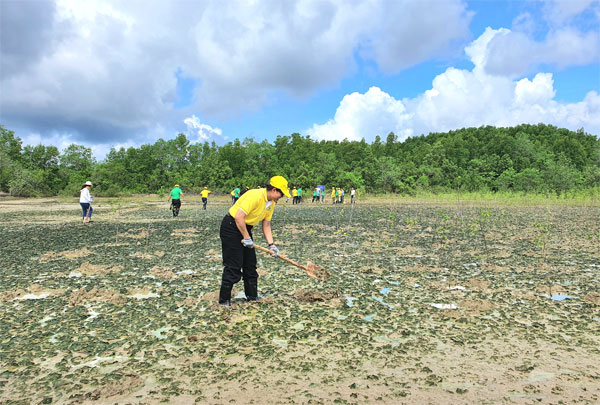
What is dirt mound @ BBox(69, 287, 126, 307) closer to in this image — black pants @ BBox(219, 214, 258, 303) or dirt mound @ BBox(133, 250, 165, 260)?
black pants @ BBox(219, 214, 258, 303)

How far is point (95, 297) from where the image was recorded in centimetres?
722

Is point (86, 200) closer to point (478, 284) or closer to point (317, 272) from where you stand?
point (317, 272)

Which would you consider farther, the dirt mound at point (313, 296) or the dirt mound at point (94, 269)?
the dirt mound at point (94, 269)

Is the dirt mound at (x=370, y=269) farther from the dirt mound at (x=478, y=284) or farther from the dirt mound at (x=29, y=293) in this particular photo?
the dirt mound at (x=29, y=293)

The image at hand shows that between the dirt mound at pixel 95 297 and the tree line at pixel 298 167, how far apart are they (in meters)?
57.4

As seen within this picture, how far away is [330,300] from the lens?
708 centimetres

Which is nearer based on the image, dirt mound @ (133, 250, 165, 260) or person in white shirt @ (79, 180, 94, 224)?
dirt mound @ (133, 250, 165, 260)

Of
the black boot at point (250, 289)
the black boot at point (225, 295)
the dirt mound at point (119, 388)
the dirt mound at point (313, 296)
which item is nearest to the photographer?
the dirt mound at point (119, 388)

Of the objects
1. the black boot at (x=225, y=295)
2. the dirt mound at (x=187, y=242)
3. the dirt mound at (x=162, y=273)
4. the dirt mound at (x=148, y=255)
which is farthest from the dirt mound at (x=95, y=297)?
the dirt mound at (x=187, y=242)

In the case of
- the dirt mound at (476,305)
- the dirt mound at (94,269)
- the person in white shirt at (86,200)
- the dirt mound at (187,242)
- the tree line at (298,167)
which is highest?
the tree line at (298,167)

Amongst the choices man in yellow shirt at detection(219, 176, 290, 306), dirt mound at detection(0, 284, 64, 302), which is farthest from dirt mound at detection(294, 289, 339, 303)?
dirt mound at detection(0, 284, 64, 302)

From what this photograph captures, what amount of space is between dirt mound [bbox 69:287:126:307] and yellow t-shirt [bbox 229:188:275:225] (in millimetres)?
2905

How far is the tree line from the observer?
66.3m

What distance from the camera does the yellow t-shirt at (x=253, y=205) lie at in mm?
6160
